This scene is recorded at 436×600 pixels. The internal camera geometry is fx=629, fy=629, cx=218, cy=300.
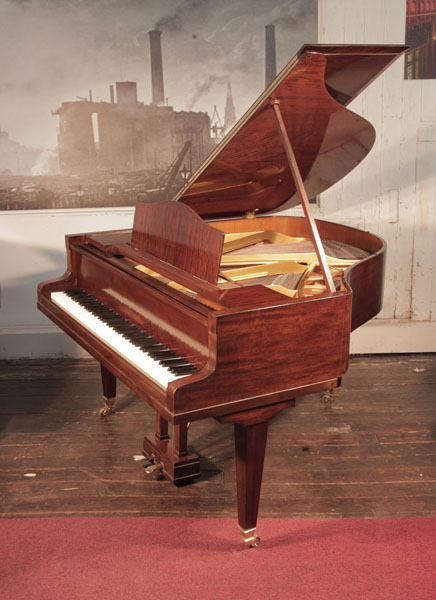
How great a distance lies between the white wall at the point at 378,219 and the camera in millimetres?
4078

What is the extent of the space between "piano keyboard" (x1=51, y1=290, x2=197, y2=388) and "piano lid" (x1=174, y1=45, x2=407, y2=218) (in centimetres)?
64

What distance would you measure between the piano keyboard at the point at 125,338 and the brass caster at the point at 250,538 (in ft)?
2.33

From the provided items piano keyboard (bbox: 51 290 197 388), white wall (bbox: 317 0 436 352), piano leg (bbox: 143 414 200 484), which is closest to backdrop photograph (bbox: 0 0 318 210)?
white wall (bbox: 317 0 436 352)

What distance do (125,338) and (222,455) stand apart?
1.00m

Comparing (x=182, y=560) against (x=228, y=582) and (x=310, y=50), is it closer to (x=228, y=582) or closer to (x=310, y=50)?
(x=228, y=582)

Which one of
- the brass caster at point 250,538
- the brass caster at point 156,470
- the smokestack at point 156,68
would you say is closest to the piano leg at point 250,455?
the brass caster at point 250,538

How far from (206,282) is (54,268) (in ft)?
8.42

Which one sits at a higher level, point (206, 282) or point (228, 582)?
point (206, 282)

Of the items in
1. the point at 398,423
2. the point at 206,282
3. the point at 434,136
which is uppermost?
the point at 434,136

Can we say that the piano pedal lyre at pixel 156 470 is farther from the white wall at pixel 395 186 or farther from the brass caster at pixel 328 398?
the white wall at pixel 395 186

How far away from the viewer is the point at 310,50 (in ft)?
6.53

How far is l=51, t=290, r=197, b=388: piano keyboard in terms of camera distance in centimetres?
205

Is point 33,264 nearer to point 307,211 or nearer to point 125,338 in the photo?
point 125,338

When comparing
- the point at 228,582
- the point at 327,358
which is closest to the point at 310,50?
the point at 327,358
